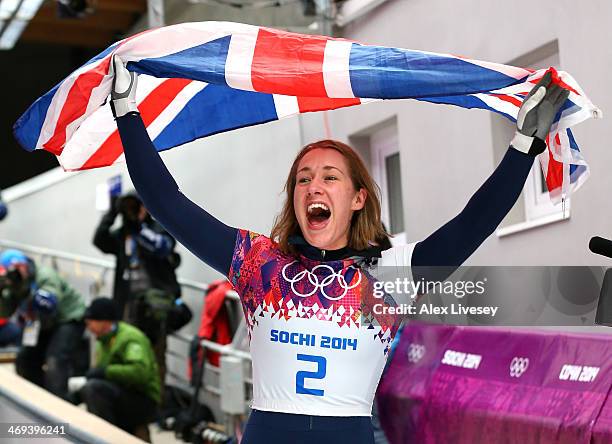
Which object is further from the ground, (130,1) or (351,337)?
(130,1)

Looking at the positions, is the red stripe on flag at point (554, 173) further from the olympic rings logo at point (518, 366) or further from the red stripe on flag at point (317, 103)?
the olympic rings logo at point (518, 366)

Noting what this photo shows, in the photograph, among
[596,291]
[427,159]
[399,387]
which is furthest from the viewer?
[427,159]

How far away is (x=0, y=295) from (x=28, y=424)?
6177 millimetres

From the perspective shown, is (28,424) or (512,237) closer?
(28,424)

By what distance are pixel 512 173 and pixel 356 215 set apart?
60 centimetres

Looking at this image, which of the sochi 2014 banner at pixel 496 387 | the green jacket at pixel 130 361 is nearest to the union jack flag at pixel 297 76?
the sochi 2014 banner at pixel 496 387

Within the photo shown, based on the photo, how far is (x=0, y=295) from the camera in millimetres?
10992

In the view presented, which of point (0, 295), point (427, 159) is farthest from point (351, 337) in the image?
point (0, 295)

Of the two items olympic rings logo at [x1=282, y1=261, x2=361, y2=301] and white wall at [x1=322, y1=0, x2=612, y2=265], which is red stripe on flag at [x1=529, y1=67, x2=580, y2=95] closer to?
olympic rings logo at [x1=282, y1=261, x2=361, y2=301]

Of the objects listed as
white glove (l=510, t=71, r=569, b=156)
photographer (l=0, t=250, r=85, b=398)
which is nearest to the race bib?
photographer (l=0, t=250, r=85, b=398)

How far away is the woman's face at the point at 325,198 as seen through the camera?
3.40 metres

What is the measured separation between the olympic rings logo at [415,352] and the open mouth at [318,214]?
2.95 metres

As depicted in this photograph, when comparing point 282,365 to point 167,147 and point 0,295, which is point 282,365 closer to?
point 167,147

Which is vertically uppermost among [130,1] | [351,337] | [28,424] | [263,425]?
[130,1]
